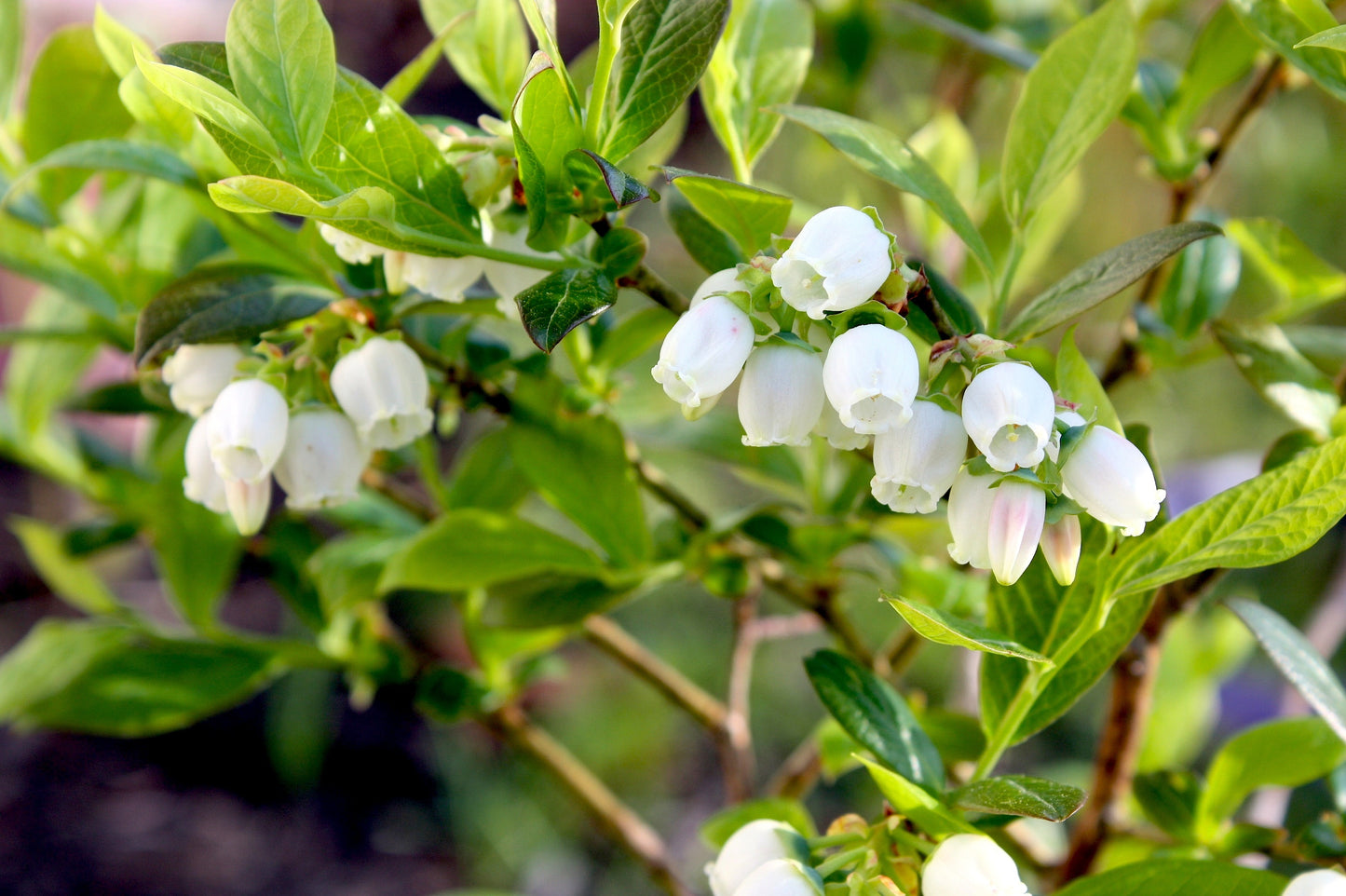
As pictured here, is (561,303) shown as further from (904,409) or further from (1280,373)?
(1280,373)

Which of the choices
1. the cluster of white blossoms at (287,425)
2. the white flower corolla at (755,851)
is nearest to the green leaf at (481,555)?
the cluster of white blossoms at (287,425)

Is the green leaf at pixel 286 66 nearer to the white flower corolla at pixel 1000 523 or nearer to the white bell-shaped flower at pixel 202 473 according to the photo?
the white bell-shaped flower at pixel 202 473

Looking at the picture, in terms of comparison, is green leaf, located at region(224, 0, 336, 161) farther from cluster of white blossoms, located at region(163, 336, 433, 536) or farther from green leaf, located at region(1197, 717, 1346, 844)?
green leaf, located at region(1197, 717, 1346, 844)

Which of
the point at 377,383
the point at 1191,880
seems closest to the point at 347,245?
the point at 377,383

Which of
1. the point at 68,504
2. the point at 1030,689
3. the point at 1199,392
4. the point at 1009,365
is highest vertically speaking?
the point at 1009,365

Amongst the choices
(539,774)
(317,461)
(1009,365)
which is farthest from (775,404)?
(539,774)

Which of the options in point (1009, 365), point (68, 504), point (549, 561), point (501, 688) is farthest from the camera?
point (68, 504)

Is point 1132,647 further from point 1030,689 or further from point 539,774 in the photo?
point 539,774
